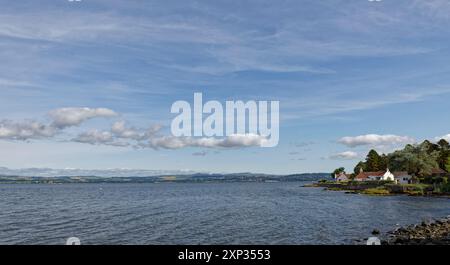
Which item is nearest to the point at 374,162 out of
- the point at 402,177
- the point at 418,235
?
the point at 402,177

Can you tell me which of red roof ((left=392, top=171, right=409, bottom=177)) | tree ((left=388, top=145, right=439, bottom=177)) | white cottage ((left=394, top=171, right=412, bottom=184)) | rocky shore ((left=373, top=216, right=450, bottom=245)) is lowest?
rocky shore ((left=373, top=216, right=450, bottom=245))

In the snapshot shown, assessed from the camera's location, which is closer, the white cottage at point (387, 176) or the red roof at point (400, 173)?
the red roof at point (400, 173)

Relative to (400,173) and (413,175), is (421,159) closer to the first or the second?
(413,175)

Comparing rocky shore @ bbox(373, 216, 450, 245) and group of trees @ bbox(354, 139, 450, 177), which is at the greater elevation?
group of trees @ bbox(354, 139, 450, 177)

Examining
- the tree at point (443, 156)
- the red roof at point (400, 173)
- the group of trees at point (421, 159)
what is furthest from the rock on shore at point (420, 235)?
the red roof at point (400, 173)

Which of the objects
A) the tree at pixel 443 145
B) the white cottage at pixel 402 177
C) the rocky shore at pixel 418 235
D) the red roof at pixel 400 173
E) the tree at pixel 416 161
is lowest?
the rocky shore at pixel 418 235

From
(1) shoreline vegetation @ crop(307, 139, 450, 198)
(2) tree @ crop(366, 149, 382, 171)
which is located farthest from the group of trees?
(2) tree @ crop(366, 149, 382, 171)

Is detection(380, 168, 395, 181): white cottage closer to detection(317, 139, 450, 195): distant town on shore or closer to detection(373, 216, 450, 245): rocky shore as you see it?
detection(317, 139, 450, 195): distant town on shore

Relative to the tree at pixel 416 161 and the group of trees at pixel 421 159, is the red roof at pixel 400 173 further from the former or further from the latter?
the tree at pixel 416 161

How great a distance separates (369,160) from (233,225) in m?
126

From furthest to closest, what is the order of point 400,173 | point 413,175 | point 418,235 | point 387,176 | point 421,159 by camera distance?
point 387,176 < point 400,173 < point 413,175 < point 421,159 < point 418,235

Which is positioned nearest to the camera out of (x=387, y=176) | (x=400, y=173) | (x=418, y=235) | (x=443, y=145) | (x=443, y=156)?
(x=418, y=235)
